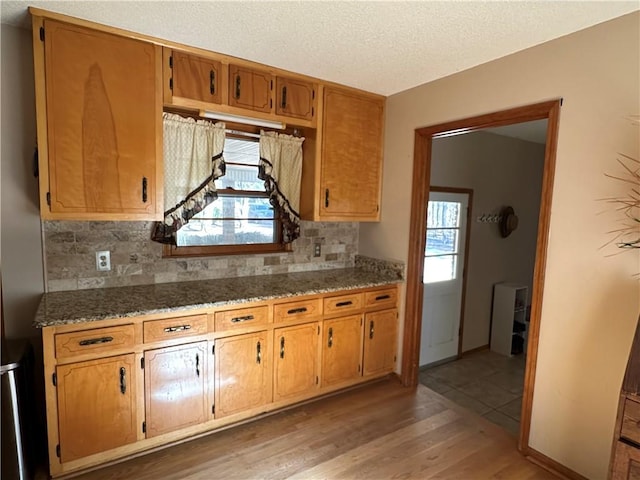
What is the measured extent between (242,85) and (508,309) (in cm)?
366

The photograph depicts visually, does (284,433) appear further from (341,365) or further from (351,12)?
(351,12)

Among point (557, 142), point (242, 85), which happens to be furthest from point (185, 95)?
point (557, 142)

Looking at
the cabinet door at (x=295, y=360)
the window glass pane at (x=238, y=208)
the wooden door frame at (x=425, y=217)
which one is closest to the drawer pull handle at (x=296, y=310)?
the cabinet door at (x=295, y=360)

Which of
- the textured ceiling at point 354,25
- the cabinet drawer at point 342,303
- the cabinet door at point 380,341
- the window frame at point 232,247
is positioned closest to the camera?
the textured ceiling at point 354,25

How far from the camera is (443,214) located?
3787 millimetres

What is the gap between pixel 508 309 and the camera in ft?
13.8

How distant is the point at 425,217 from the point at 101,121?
238 cm

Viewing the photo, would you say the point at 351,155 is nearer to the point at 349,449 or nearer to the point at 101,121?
the point at 101,121

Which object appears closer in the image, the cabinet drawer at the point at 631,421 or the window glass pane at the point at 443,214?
the cabinet drawer at the point at 631,421

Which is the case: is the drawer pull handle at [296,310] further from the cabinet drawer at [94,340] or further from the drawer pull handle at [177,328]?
the cabinet drawer at [94,340]

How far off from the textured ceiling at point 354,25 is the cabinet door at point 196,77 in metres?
0.11

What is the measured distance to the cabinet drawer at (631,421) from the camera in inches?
58.7

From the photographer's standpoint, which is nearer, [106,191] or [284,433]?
[106,191]

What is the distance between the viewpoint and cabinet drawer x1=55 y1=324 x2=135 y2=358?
6.29 feet
